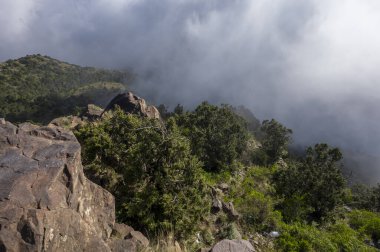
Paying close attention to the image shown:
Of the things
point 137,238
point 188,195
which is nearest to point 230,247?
point 137,238

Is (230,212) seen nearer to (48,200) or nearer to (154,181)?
(154,181)

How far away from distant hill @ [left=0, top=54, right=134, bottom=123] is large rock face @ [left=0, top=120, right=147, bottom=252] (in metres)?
57.9

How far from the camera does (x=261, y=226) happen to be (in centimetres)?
1420

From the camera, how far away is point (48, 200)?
19.9 ft

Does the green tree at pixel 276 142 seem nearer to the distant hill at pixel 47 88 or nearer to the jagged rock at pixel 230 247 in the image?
the distant hill at pixel 47 88

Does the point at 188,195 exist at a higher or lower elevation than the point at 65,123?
lower

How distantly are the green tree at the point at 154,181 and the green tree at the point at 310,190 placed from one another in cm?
1211

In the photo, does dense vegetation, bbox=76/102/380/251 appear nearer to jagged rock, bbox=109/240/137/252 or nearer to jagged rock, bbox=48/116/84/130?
jagged rock, bbox=109/240/137/252

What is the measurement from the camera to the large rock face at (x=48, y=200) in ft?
17.6

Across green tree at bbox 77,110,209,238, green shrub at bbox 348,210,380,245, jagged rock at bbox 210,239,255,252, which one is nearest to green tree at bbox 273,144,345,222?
green shrub at bbox 348,210,380,245

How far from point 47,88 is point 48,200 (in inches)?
5625

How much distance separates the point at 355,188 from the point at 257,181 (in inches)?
1619

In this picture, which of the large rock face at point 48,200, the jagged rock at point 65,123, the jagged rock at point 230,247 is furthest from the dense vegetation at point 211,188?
the jagged rock at point 65,123

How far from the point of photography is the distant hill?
285ft
